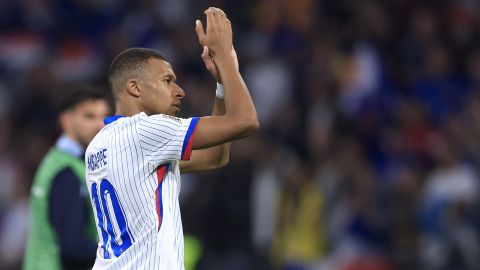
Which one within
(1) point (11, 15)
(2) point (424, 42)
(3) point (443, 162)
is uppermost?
(1) point (11, 15)

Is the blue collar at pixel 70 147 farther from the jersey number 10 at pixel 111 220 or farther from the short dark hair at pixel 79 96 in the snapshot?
the jersey number 10 at pixel 111 220

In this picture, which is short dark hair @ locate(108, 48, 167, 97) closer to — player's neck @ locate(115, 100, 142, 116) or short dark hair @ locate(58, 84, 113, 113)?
player's neck @ locate(115, 100, 142, 116)

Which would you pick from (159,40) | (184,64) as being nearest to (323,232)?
(184,64)

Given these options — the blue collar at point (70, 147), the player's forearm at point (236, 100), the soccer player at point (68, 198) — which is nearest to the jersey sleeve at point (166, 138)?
the player's forearm at point (236, 100)

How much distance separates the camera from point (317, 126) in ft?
35.5

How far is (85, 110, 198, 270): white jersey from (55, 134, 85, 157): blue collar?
1.88 meters

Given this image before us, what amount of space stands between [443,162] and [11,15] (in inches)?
247

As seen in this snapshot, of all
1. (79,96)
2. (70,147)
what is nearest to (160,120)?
(70,147)

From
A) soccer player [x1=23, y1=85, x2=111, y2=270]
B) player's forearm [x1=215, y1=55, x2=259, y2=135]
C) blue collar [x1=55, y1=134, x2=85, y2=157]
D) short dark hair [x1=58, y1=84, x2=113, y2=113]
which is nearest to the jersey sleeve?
player's forearm [x1=215, y1=55, x2=259, y2=135]

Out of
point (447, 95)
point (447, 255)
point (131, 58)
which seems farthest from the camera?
point (447, 95)

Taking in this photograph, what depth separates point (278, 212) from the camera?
10227 millimetres

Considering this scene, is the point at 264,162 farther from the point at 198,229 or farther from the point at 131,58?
the point at 131,58

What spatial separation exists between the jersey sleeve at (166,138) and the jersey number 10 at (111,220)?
10.0 inches

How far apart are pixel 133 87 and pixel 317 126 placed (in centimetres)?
629
